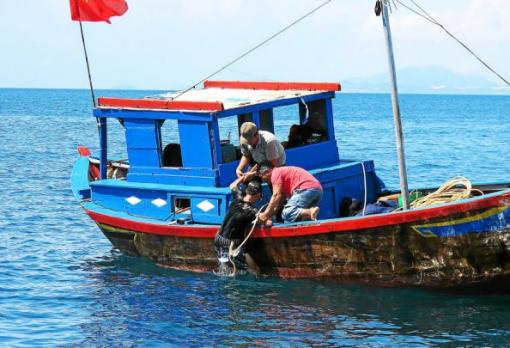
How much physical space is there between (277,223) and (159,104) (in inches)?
114

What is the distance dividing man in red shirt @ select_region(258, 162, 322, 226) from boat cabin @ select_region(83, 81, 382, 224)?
0.81 meters

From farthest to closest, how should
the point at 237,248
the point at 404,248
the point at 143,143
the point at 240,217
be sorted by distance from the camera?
the point at 143,143, the point at 237,248, the point at 240,217, the point at 404,248

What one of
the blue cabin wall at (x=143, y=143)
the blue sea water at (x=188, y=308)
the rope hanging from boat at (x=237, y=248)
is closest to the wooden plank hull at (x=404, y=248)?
the rope hanging from boat at (x=237, y=248)

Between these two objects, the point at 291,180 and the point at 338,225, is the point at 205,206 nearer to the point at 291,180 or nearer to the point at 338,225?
the point at 291,180

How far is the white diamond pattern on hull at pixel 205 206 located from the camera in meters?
15.6

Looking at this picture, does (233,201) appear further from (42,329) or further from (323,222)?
(42,329)

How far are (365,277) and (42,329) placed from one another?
4.70 m

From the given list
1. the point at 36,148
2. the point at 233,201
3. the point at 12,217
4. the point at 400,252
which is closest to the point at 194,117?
the point at 233,201

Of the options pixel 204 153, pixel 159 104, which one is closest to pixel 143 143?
pixel 159 104

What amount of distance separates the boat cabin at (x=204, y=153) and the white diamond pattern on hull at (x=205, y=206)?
16 millimetres

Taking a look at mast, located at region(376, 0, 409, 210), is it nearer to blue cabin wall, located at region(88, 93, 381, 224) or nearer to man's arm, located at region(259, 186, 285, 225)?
man's arm, located at region(259, 186, 285, 225)

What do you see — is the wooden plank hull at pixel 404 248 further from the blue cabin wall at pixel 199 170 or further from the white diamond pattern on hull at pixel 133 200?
the white diamond pattern on hull at pixel 133 200

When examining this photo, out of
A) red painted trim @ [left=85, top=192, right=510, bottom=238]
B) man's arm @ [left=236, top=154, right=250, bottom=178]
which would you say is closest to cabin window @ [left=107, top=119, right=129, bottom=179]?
red painted trim @ [left=85, top=192, right=510, bottom=238]

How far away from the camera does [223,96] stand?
55.6 ft
